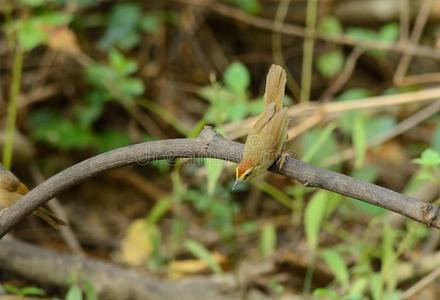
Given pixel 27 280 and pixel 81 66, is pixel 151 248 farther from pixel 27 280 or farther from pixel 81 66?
pixel 81 66

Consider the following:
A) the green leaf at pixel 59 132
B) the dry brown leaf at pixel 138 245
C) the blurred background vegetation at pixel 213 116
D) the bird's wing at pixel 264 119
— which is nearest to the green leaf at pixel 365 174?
the blurred background vegetation at pixel 213 116

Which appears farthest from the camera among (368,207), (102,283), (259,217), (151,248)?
(259,217)

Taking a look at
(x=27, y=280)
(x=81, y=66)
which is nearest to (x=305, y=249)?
(x=27, y=280)

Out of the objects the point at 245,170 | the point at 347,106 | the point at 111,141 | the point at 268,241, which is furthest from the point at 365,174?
the point at 245,170

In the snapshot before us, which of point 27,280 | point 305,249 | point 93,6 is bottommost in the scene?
point 27,280

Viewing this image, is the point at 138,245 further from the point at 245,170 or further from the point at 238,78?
the point at 245,170

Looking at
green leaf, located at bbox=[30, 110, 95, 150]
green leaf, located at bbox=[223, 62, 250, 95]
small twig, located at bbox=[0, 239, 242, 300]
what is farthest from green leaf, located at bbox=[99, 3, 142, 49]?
small twig, located at bbox=[0, 239, 242, 300]

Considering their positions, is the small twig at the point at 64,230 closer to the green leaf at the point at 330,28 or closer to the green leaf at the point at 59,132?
the green leaf at the point at 59,132

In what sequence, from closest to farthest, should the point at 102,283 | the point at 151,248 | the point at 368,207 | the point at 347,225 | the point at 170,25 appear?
the point at 102,283 < the point at 368,207 < the point at 151,248 < the point at 347,225 < the point at 170,25
